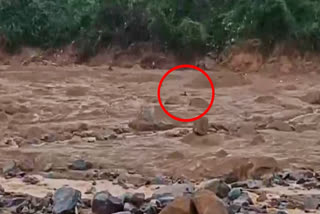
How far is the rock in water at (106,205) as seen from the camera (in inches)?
152

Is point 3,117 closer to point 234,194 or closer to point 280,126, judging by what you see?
point 280,126

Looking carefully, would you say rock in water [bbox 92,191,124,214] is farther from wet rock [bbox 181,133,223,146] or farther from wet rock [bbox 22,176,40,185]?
wet rock [bbox 181,133,223,146]

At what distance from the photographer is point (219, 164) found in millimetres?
5215

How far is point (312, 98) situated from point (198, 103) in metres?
1.40

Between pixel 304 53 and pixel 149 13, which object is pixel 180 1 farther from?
pixel 304 53

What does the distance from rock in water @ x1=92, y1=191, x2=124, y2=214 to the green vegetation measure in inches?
335

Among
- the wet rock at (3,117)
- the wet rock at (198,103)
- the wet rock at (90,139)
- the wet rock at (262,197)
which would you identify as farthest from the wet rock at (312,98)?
the wet rock at (262,197)

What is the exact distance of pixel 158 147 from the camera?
6.00 meters

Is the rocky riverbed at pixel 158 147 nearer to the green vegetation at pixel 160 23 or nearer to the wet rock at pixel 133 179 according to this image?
the wet rock at pixel 133 179

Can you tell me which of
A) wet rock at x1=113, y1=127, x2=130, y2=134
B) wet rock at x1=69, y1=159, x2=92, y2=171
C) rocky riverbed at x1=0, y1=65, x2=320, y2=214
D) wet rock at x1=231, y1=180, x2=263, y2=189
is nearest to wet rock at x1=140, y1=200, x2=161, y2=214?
rocky riverbed at x1=0, y1=65, x2=320, y2=214

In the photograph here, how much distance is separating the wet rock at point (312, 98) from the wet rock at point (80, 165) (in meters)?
3.94

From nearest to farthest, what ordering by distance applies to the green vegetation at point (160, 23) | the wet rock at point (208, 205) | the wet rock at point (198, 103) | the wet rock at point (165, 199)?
the wet rock at point (208, 205)
the wet rock at point (165, 199)
the wet rock at point (198, 103)
the green vegetation at point (160, 23)

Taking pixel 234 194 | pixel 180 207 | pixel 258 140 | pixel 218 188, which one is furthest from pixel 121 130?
pixel 180 207

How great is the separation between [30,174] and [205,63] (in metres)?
7.53
